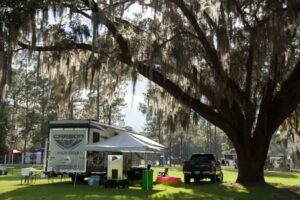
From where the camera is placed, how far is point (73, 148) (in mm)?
21453

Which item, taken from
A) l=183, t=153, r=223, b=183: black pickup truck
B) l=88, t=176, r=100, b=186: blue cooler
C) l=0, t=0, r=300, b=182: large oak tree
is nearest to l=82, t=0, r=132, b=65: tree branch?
l=0, t=0, r=300, b=182: large oak tree

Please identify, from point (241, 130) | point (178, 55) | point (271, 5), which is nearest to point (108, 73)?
point (178, 55)

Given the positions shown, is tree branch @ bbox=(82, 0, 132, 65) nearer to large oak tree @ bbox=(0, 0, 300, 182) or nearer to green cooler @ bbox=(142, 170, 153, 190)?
large oak tree @ bbox=(0, 0, 300, 182)

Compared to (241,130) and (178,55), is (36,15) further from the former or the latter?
(241,130)

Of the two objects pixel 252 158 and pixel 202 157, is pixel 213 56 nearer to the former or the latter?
pixel 252 158

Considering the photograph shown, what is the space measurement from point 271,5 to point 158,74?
5.97 meters

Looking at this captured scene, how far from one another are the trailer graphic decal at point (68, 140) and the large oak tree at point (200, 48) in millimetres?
3205

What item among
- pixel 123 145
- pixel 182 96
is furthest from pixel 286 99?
pixel 123 145

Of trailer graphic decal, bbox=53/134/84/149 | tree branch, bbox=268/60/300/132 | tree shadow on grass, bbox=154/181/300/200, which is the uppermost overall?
tree branch, bbox=268/60/300/132

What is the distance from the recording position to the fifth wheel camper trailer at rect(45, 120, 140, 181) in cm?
2138

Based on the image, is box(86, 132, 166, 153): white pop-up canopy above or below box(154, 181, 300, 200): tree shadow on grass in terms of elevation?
above

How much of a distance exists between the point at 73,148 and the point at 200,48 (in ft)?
23.7

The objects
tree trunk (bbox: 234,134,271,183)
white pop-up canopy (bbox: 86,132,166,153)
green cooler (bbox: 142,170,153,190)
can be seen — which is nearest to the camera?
green cooler (bbox: 142,170,153,190)

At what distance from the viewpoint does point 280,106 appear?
2131 cm
